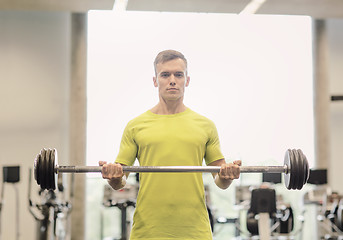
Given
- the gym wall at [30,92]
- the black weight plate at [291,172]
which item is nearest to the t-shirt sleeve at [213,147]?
the black weight plate at [291,172]

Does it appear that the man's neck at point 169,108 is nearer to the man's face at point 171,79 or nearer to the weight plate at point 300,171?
the man's face at point 171,79

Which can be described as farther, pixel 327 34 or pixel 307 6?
pixel 327 34

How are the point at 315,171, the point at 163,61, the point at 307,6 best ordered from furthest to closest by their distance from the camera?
the point at 307,6 < the point at 315,171 < the point at 163,61

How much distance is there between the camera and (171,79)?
2.14m

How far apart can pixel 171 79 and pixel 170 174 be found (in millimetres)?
385

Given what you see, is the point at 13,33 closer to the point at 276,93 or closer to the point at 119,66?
the point at 119,66

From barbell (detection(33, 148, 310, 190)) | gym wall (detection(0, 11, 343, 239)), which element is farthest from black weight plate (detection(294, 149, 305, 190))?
gym wall (detection(0, 11, 343, 239))

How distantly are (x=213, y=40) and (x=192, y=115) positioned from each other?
263 inches

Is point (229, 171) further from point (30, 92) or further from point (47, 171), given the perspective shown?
point (30, 92)

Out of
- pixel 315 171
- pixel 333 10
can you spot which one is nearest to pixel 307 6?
pixel 333 10

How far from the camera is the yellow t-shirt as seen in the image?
2.03 metres

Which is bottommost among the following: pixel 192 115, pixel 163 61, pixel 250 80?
pixel 192 115

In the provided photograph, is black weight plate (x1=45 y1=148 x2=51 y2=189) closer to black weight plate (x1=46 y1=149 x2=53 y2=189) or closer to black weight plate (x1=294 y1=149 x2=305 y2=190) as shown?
black weight plate (x1=46 y1=149 x2=53 y2=189)

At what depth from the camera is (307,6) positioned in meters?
7.82
